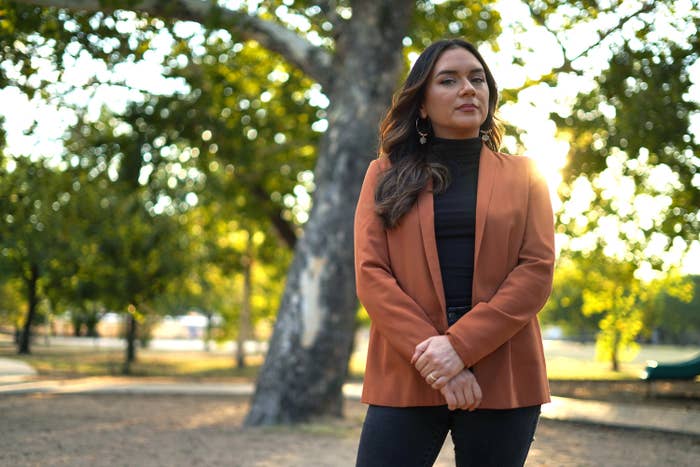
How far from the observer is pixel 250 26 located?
32.8ft

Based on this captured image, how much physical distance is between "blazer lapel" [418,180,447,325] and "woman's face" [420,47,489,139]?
29cm

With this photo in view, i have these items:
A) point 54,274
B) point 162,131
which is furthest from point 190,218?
point 162,131

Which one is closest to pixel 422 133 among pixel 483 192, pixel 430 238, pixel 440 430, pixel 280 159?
pixel 483 192

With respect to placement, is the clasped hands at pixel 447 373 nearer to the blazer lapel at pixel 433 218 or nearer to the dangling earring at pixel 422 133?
the blazer lapel at pixel 433 218

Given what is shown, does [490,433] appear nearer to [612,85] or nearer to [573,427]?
[573,427]

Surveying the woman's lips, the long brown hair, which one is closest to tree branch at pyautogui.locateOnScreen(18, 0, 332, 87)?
the long brown hair

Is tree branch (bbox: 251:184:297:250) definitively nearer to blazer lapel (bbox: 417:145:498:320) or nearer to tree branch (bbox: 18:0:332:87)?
tree branch (bbox: 18:0:332:87)

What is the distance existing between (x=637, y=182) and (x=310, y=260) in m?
8.09

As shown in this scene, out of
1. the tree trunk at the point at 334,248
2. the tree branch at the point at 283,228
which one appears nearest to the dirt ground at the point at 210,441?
the tree trunk at the point at 334,248

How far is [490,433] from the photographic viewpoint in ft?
8.13

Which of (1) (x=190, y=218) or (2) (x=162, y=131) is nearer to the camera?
(2) (x=162, y=131)

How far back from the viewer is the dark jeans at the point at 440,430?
2480 millimetres

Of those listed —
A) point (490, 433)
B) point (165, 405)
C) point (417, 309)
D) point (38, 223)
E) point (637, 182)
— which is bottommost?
point (165, 405)

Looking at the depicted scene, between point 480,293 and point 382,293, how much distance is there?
311 millimetres
